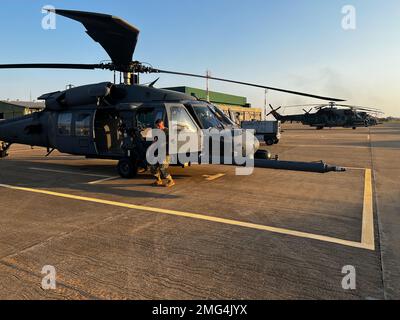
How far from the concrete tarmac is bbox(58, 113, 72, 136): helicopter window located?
2.62 metres

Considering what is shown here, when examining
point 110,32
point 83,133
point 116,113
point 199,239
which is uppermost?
point 110,32

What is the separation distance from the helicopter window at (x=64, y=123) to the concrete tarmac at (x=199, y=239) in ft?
8.59

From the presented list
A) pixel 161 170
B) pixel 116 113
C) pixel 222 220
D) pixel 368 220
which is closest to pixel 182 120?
pixel 161 170

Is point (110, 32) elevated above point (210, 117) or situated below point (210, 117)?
Result: above

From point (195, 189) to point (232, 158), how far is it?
1.23m

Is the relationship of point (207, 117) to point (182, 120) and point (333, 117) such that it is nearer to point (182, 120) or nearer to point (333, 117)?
point (182, 120)

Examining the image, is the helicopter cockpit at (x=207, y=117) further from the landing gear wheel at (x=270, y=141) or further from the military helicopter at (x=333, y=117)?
the military helicopter at (x=333, y=117)

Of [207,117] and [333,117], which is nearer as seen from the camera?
[207,117]

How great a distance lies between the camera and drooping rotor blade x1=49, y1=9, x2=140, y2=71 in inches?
246

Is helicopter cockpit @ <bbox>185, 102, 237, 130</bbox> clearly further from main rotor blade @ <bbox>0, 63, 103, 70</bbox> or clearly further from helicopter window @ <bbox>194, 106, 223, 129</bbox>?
main rotor blade @ <bbox>0, 63, 103, 70</bbox>

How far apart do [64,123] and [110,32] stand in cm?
471

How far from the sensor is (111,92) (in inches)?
390

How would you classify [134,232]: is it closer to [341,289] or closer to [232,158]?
[341,289]

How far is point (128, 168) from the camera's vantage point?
30.5 feet
